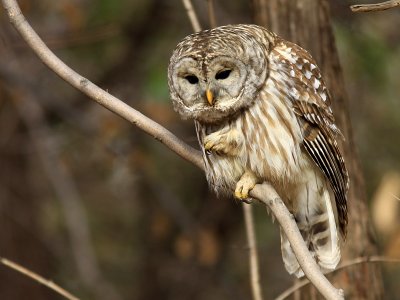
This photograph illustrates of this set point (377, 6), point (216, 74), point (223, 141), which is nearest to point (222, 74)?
point (216, 74)

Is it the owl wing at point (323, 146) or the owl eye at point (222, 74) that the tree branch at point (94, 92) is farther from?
the owl wing at point (323, 146)

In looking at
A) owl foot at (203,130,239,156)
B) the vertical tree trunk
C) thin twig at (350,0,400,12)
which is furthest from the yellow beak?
thin twig at (350,0,400,12)

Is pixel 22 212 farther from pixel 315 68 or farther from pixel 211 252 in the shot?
pixel 315 68

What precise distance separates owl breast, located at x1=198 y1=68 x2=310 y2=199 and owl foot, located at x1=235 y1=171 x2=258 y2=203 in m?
0.03

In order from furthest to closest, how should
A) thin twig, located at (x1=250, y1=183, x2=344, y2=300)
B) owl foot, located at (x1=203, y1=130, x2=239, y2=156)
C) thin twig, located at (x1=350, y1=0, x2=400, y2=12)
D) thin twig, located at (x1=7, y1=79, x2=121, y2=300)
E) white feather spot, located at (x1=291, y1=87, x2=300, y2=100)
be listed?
thin twig, located at (x1=7, y1=79, x2=121, y2=300), white feather spot, located at (x1=291, y1=87, x2=300, y2=100), owl foot, located at (x1=203, y1=130, x2=239, y2=156), thin twig, located at (x1=250, y1=183, x2=344, y2=300), thin twig, located at (x1=350, y1=0, x2=400, y2=12)

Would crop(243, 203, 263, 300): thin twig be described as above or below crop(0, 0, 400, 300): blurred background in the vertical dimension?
below

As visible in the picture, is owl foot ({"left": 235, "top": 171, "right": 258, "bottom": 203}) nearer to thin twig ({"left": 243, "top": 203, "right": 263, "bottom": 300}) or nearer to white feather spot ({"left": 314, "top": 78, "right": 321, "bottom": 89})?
thin twig ({"left": 243, "top": 203, "right": 263, "bottom": 300})

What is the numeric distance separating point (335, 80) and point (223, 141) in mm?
999

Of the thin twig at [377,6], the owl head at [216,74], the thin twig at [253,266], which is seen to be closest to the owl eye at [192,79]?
the owl head at [216,74]

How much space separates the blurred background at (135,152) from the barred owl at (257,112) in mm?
2141

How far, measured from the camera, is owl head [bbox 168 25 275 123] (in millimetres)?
3982

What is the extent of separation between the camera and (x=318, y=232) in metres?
4.60

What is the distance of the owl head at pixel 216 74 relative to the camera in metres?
3.98

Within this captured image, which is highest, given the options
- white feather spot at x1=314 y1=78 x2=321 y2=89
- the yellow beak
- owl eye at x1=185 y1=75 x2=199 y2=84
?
owl eye at x1=185 y1=75 x2=199 y2=84
